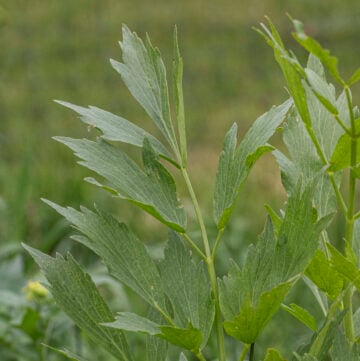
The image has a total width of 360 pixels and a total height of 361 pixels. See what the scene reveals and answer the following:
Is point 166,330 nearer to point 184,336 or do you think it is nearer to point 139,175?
point 184,336

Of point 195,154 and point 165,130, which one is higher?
point 195,154

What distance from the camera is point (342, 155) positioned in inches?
25.5

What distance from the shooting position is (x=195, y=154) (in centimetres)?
511

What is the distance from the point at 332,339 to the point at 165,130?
219 millimetres

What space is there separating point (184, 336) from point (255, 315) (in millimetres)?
51

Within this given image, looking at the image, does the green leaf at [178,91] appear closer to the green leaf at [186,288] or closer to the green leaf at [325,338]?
the green leaf at [186,288]

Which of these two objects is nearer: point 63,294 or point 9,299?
point 63,294

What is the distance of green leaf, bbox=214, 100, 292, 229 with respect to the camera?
703mm

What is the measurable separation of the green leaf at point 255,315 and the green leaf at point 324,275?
58mm

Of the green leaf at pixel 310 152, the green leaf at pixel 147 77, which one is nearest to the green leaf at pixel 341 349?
the green leaf at pixel 310 152

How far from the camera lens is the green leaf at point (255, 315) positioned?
0.61 meters

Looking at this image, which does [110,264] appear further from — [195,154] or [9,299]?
[195,154]

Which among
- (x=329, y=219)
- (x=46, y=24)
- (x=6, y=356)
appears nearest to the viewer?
(x=329, y=219)

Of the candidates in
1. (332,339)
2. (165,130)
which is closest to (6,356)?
(165,130)
